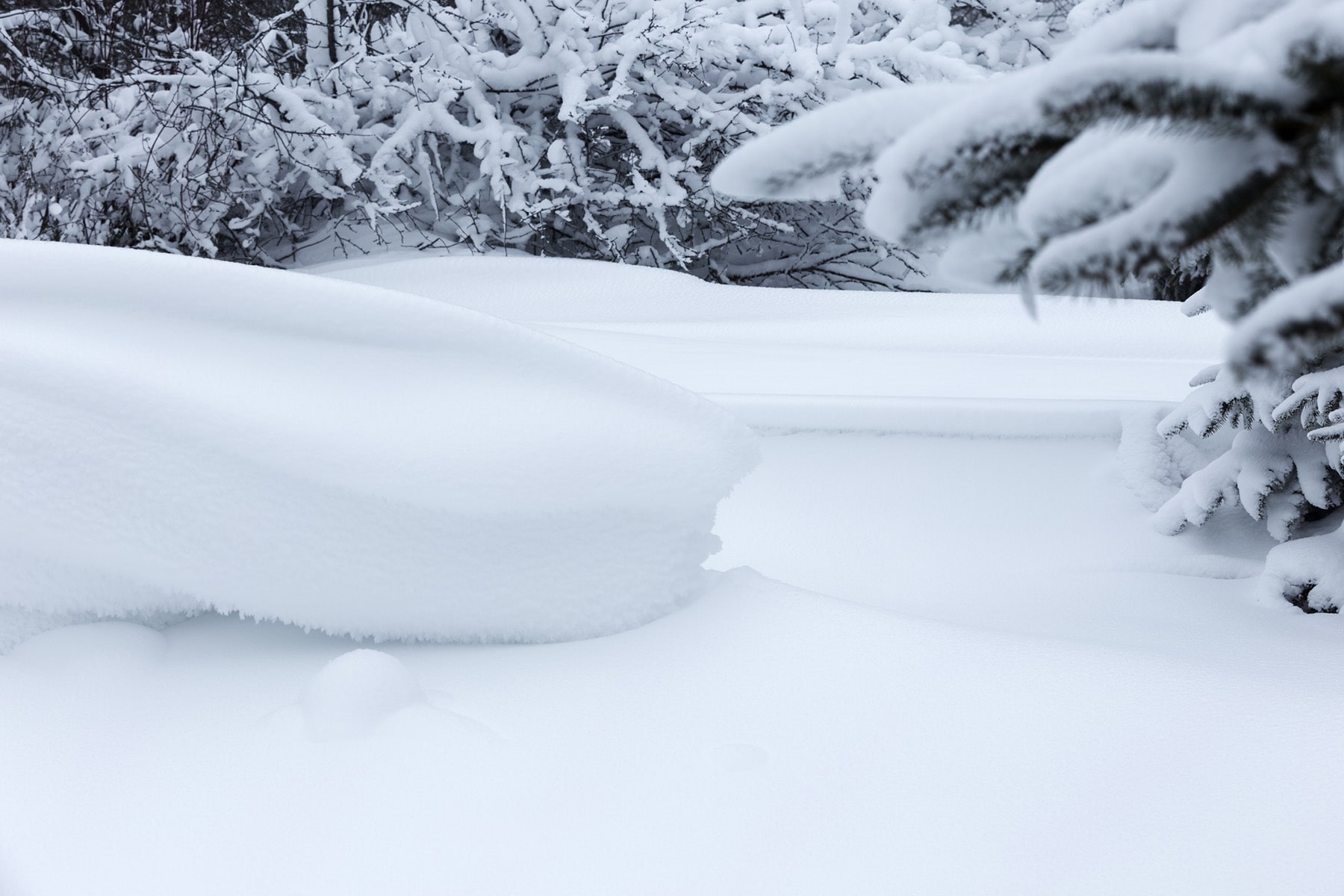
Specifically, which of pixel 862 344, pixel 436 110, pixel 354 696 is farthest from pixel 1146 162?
pixel 436 110

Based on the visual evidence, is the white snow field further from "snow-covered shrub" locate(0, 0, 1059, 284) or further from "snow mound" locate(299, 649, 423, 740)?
"snow-covered shrub" locate(0, 0, 1059, 284)

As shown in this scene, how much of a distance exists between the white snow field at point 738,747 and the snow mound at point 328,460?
0.24 feet

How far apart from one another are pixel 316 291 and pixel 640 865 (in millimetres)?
869

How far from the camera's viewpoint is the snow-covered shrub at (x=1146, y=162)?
525mm

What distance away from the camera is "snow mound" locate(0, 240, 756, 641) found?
1.40 metres

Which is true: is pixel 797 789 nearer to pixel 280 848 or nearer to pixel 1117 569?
pixel 280 848

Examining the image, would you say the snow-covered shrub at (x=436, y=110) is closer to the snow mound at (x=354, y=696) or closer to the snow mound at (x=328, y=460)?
the snow mound at (x=328, y=460)

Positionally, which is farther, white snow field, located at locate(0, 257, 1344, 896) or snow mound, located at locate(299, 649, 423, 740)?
snow mound, located at locate(299, 649, 423, 740)

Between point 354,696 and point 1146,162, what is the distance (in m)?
1.04

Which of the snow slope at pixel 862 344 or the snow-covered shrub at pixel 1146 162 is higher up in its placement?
the snow-covered shrub at pixel 1146 162

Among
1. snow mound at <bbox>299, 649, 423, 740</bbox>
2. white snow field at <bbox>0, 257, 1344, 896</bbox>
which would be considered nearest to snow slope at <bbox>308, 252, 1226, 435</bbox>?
white snow field at <bbox>0, 257, 1344, 896</bbox>

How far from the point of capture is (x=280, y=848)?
1.14 metres

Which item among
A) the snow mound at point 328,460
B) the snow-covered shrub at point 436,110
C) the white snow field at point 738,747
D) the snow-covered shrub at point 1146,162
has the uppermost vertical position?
the snow-covered shrub at point 1146,162

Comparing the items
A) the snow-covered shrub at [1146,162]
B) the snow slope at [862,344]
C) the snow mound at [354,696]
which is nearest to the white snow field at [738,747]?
the snow mound at [354,696]
